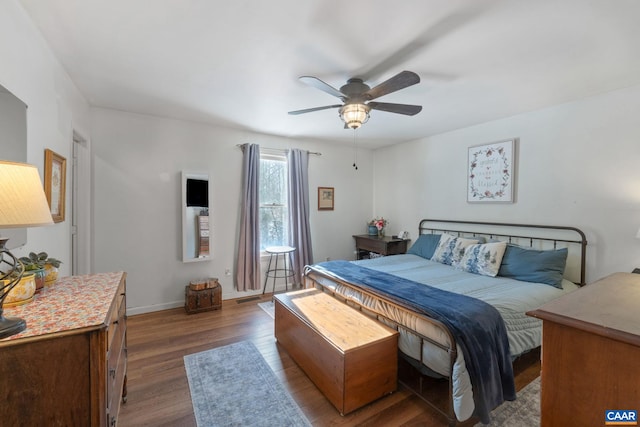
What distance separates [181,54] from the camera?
205 centimetres

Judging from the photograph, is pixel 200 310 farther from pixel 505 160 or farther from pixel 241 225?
pixel 505 160

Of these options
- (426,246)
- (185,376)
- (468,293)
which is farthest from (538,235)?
(185,376)

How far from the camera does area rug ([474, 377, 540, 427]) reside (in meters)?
1.74

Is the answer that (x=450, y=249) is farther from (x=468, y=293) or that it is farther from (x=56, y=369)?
(x=56, y=369)

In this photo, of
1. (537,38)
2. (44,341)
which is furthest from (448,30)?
(44,341)

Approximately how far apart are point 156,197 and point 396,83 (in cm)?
313

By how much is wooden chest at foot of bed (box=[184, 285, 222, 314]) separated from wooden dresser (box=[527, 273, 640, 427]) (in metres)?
3.40

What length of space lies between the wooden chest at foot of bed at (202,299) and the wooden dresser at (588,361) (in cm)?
340

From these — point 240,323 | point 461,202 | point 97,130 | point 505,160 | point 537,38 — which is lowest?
point 240,323

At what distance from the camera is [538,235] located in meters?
3.17

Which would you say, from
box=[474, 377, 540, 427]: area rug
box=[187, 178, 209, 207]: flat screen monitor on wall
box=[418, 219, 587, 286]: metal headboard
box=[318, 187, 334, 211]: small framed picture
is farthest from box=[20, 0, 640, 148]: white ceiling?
box=[474, 377, 540, 427]: area rug

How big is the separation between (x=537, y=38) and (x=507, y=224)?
2218 millimetres

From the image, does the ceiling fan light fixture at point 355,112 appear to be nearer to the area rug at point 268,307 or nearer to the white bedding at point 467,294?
the white bedding at point 467,294

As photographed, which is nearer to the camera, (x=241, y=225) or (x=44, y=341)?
(x=44, y=341)
